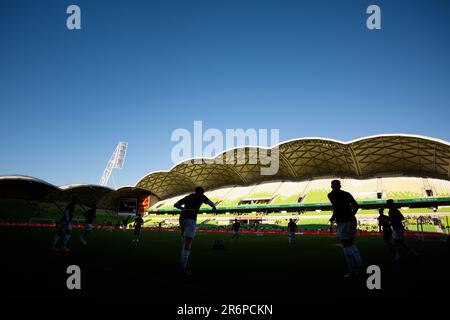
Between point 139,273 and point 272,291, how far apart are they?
3360mm

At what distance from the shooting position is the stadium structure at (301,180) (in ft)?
178

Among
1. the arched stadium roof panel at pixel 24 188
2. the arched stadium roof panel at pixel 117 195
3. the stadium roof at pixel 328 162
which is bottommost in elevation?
the arched stadium roof panel at pixel 117 195

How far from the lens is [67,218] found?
11.6 meters

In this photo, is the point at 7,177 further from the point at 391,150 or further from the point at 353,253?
the point at 391,150

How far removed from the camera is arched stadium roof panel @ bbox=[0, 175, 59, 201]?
56.9m

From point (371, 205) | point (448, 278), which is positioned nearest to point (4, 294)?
point (448, 278)

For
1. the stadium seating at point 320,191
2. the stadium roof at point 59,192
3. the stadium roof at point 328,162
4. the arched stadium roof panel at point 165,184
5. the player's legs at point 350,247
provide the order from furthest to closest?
the arched stadium roof panel at point 165,184 → the stadium roof at point 59,192 → the stadium roof at point 328,162 → the stadium seating at point 320,191 → the player's legs at point 350,247

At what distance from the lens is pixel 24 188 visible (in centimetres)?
6344

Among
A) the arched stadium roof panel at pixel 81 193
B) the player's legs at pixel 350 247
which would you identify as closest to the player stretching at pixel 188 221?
the player's legs at pixel 350 247

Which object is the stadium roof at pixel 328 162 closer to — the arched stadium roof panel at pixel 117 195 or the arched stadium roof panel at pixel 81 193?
the arched stadium roof panel at pixel 117 195

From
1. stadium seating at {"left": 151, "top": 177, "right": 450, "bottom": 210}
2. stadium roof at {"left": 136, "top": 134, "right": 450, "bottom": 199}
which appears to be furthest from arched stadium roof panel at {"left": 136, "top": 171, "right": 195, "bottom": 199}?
stadium seating at {"left": 151, "top": 177, "right": 450, "bottom": 210}

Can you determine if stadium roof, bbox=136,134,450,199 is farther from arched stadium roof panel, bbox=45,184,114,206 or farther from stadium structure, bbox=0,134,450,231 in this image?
arched stadium roof panel, bbox=45,184,114,206
